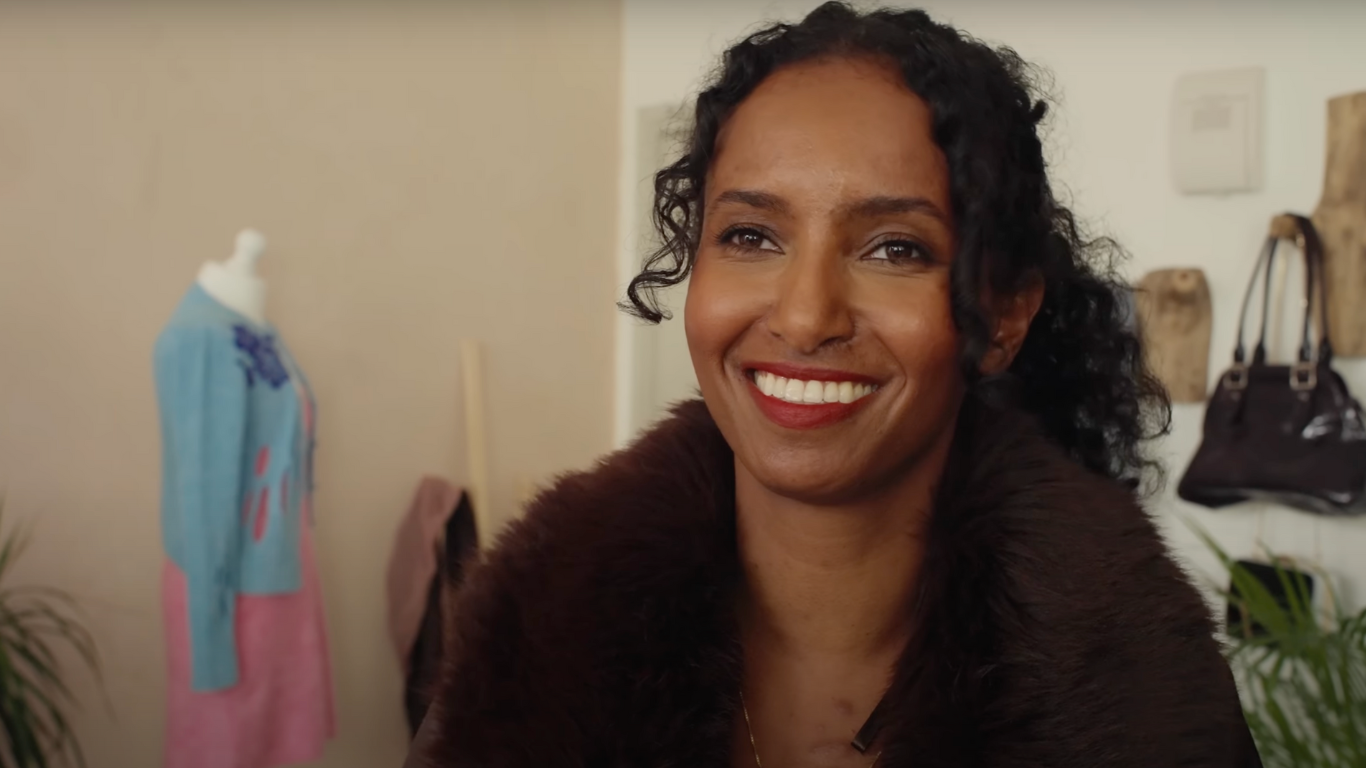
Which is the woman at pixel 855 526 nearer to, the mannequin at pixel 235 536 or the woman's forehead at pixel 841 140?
the woman's forehead at pixel 841 140

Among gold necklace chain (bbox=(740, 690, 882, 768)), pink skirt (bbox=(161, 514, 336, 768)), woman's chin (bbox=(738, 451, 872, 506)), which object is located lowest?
pink skirt (bbox=(161, 514, 336, 768))

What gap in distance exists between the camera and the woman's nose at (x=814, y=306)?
0.82 m

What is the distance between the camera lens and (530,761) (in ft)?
2.64

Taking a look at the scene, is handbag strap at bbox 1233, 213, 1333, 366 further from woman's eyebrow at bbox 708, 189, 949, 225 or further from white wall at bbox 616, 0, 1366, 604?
woman's eyebrow at bbox 708, 189, 949, 225

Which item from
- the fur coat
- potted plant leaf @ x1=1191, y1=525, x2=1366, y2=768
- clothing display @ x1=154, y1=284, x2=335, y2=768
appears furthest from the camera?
clothing display @ x1=154, y1=284, x2=335, y2=768

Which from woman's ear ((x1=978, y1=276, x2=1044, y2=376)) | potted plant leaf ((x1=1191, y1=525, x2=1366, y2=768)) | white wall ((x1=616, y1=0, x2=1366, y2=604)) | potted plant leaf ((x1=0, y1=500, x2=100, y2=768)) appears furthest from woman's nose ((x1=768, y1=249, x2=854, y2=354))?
potted plant leaf ((x1=0, y1=500, x2=100, y2=768))

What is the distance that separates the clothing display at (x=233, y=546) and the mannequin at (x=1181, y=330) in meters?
1.68

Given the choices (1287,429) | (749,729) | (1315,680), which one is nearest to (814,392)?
(749,729)

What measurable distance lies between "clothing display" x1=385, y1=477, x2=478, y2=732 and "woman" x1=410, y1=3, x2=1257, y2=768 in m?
1.44

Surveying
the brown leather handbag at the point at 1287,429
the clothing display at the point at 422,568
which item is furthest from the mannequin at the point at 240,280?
the brown leather handbag at the point at 1287,429

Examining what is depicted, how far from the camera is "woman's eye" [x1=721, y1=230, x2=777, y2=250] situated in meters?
0.90

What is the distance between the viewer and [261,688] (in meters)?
1.82

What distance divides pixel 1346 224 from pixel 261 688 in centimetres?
215

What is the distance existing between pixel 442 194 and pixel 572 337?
59 cm
